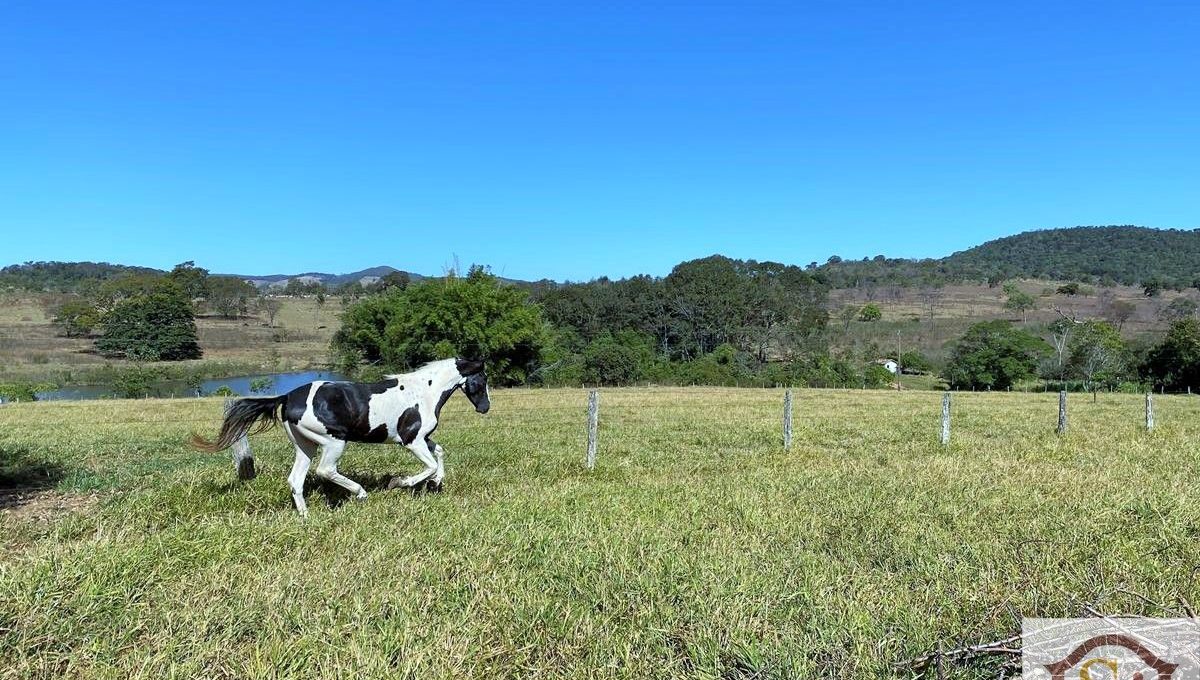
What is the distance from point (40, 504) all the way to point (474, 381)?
5.35 meters

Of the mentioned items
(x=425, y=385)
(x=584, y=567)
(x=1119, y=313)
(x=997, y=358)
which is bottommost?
(x=584, y=567)

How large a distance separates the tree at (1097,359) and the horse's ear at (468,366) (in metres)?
62.1

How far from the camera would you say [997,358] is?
207 ft

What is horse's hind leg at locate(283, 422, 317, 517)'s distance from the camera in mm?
7418

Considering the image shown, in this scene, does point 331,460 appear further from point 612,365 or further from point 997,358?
point 997,358

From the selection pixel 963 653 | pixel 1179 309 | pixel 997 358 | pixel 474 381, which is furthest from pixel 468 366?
pixel 1179 309

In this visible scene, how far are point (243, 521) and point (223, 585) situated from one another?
74.8 inches

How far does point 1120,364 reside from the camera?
59.1 m

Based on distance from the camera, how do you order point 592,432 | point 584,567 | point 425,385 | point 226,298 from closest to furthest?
point 584,567, point 425,385, point 592,432, point 226,298

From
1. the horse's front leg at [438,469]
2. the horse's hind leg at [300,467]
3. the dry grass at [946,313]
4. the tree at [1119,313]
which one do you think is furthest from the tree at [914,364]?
the horse's hind leg at [300,467]

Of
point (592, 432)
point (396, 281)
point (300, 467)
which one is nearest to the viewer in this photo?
point (300, 467)

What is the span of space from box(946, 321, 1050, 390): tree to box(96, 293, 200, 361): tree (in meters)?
94.2

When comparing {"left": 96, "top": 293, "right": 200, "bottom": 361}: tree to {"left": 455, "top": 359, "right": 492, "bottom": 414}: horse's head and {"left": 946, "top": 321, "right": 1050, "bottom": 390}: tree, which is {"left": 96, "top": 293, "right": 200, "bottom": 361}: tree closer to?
{"left": 455, "top": 359, "right": 492, "bottom": 414}: horse's head

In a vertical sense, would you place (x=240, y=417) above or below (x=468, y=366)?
below
